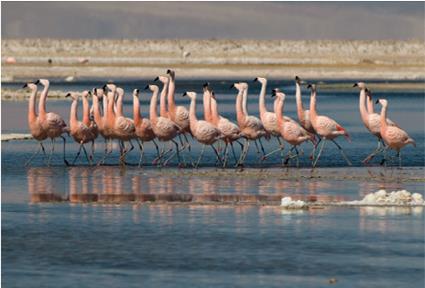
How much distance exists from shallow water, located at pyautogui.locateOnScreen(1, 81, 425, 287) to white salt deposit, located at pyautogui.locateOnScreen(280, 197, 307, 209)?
16 cm

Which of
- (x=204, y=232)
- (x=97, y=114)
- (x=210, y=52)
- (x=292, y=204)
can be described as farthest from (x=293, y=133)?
(x=210, y=52)

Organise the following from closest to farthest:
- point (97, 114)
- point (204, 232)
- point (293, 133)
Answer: point (204, 232) → point (293, 133) → point (97, 114)

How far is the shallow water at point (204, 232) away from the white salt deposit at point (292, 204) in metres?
0.16

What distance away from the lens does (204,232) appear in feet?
48.6

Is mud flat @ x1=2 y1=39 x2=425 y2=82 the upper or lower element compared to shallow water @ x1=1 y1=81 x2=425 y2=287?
upper

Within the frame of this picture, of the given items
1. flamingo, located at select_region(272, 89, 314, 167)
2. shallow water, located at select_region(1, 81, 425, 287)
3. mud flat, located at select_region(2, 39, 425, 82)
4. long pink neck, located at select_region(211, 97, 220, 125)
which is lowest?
shallow water, located at select_region(1, 81, 425, 287)

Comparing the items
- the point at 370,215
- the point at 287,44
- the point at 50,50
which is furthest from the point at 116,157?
the point at 287,44

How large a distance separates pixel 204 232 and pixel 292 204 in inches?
83.3

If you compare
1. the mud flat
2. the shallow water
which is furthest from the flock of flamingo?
the mud flat

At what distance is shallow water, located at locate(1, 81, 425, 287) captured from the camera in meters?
12.5

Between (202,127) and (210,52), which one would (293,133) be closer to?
(202,127)

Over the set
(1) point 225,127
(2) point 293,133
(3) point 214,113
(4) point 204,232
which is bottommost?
(4) point 204,232

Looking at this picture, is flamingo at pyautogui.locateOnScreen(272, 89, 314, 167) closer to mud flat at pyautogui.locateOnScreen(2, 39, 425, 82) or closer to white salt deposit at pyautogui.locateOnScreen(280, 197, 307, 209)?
white salt deposit at pyautogui.locateOnScreen(280, 197, 307, 209)

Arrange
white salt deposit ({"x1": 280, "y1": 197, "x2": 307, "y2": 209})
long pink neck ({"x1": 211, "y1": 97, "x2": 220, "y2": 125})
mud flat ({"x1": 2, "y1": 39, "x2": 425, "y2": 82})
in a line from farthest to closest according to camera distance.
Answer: mud flat ({"x1": 2, "y1": 39, "x2": 425, "y2": 82}) → long pink neck ({"x1": 211, "y1": 97, "x2": 220, "y2": 125}) → white salt deposit ({"x1": 280, "y1": 197, "x2": 307, "y2": 209})
